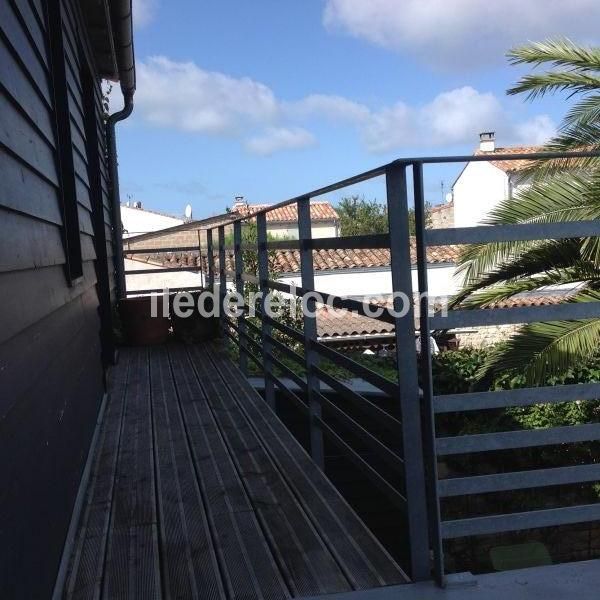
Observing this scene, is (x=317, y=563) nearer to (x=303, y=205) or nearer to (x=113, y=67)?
(x=303, y=205)

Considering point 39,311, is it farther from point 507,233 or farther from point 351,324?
point 351,324

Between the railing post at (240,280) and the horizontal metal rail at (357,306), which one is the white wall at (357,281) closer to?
the railing post at (240,280)

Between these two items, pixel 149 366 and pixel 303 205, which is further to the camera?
pixel 149 366

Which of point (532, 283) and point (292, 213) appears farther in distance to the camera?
point (292, 213)

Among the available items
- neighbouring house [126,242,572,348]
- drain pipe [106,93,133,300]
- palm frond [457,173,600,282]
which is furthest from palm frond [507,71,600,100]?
neighbouring house [126,242,572,348]

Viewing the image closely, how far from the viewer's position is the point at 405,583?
7.18 feet

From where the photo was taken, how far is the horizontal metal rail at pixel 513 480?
213 centimetres

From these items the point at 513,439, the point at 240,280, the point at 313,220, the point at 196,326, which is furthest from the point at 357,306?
the point at 313,220

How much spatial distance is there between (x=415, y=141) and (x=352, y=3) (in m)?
49.4

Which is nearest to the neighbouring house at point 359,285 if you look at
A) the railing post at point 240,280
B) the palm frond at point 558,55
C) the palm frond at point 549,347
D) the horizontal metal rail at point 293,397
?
the palm frond at point 558,55

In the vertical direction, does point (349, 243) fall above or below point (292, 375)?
above

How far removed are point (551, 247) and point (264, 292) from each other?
2.85 metres

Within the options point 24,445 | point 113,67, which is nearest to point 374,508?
point 24,445

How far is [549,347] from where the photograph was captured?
519cm
